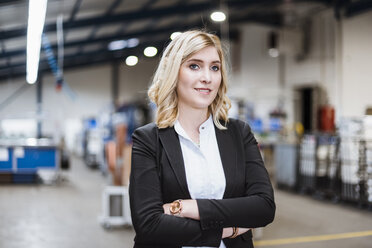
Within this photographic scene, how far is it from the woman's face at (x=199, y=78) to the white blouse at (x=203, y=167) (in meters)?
0.12

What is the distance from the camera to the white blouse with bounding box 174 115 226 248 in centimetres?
128

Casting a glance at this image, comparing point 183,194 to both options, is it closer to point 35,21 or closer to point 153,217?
point 153,217

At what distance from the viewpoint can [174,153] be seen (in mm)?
1282

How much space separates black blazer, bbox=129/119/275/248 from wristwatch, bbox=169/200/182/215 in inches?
0.9

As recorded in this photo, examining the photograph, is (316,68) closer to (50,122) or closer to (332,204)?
(332,204)

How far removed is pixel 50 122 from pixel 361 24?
15.6 metres

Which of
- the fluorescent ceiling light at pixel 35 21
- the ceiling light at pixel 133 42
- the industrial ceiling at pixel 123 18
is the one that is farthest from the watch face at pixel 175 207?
the ceiling light at pixel 133 42

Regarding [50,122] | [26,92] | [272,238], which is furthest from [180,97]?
[50,122]

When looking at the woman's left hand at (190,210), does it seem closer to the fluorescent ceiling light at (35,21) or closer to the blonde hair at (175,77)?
the blonde hair at (175,77)

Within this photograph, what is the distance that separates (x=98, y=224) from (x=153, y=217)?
13.9ft

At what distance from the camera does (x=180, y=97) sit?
1.34 metres

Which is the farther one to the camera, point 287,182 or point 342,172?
point 287,182

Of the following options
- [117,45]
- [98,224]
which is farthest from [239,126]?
[117,45]

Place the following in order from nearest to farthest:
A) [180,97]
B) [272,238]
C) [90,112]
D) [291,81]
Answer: [180,97] < [272,238] < [291,81] < [90,112]
